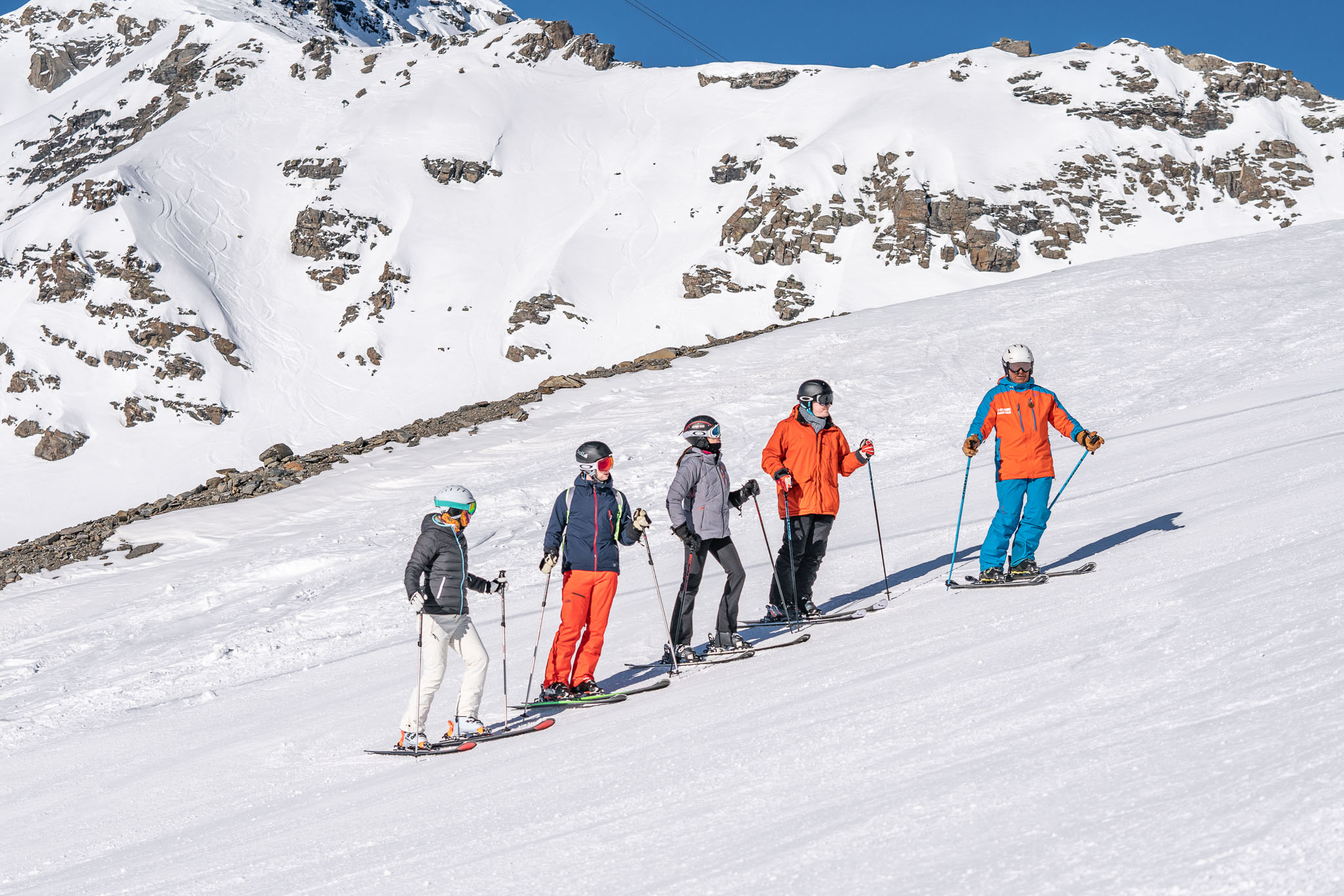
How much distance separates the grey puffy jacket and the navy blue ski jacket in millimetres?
590

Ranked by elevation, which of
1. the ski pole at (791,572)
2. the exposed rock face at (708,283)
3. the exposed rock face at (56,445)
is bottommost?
the ski pole at (791,572)

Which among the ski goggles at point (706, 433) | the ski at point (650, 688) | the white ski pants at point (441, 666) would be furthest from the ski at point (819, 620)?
the white ski pants at point (441, 666)

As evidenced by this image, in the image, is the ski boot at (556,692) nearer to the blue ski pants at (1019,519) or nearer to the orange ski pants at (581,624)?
the orange ski pants at (581,624)

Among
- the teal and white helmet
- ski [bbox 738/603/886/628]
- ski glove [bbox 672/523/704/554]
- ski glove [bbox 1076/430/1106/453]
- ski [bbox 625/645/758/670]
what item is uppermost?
the teal and white helmet

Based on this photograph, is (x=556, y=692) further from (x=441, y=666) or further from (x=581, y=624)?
(x=441, y=666)

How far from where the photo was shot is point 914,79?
9231 centimetres

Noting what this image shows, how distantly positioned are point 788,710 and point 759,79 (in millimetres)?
99898

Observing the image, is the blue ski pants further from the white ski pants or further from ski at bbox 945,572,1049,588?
the white ski pants

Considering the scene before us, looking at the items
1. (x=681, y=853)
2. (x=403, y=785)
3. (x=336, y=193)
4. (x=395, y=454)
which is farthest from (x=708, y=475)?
(x=336, y=193)

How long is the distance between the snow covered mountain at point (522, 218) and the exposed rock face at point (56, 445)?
19cm

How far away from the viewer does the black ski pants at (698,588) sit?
26.0ft

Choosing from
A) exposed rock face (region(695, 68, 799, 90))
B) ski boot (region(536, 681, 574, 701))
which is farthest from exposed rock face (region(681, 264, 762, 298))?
ski boot (region(536, 681, 574, 701))

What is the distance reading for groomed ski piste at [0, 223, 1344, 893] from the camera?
11.0ft

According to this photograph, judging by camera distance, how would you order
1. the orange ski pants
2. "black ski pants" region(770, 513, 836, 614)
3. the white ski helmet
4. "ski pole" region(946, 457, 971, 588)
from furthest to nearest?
"black ski pants" region(770, 513, 836, 614) → "ski pole" region(946, 457, 971, 588) → the white ski helmet → the orange ski pants
